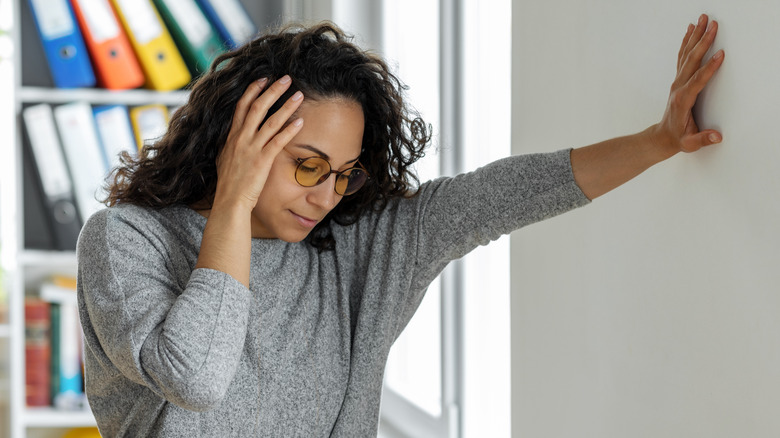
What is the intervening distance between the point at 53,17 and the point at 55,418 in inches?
51.3

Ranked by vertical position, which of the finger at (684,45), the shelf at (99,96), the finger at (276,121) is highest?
the shelf at (99,96)

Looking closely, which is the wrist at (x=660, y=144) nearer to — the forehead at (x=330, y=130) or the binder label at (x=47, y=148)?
the forehead at (x=330, y=130)

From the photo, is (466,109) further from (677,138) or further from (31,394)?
(31,394)

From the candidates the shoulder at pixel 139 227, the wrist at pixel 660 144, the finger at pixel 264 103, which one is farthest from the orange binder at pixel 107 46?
the wrist at pixel 660 144

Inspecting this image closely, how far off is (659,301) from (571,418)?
303mm

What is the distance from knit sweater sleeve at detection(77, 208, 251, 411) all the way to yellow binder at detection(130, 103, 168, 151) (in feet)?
5.01

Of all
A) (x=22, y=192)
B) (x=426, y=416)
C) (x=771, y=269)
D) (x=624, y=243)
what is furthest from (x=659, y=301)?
(x=22, y=192)

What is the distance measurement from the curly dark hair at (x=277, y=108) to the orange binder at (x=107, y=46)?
1347mm

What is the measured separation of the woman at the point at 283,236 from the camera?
1.03 m

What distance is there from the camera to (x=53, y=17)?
98.1 inches

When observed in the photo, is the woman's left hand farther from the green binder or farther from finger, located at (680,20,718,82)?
the green binder

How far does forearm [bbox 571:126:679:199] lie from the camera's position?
3.21 feet

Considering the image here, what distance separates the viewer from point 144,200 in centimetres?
123

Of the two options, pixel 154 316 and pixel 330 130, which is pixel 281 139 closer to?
pixel 330 130
